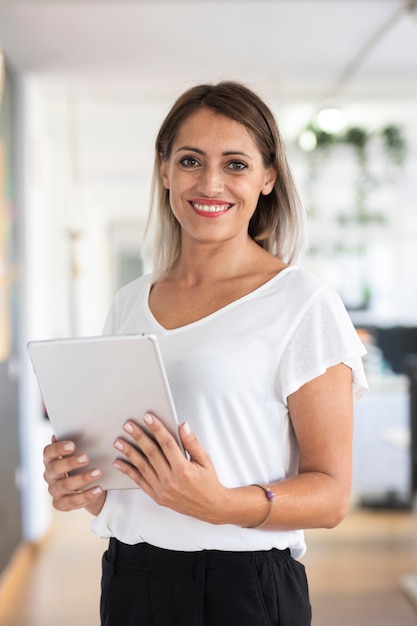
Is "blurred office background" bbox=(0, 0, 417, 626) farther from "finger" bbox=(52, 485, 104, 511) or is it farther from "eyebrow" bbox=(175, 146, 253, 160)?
"finger" bbox=(52, 485, 104, 511)

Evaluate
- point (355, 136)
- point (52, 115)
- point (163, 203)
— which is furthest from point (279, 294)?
point (52, 115)

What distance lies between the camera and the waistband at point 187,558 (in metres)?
1.27

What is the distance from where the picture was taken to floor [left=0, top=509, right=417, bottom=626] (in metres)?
3.66

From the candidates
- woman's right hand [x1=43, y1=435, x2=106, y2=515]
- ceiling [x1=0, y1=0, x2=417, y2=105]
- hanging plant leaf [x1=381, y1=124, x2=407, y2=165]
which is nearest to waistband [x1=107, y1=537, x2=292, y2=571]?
woman's right hand [x1=43, y1=435, x2=106, y2=515]

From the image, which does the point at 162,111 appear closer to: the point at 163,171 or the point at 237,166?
the point at 163,171

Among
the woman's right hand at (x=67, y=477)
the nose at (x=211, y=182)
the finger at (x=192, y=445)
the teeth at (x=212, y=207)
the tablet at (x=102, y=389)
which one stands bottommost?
the woman's right hand at (x=67, y=477)

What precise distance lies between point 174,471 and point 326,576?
326 cm

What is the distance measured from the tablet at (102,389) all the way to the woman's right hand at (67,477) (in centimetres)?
2

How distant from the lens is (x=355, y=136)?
6.07 meters

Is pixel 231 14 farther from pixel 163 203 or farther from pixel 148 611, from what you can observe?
pixel 148 611

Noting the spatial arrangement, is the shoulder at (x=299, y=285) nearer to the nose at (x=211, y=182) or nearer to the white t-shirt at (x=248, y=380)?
the white t-shirt at (x=248, y=380)

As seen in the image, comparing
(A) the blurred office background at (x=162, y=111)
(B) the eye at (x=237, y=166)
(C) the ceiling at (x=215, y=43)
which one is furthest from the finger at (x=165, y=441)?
(C) the ceiling at (x=215, y=43)

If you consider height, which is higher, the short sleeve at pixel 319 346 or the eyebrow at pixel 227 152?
the eyebrow at pixel 227 152

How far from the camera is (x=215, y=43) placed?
4562 mm
